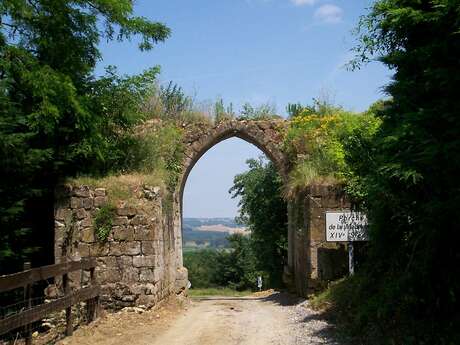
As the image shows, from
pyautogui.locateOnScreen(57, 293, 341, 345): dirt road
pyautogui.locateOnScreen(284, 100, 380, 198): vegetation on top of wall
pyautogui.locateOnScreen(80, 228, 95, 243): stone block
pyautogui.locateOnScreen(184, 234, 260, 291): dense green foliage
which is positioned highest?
pyautogui.locateOnScreen(284, 100, 380, 198): vegetation on top of wall

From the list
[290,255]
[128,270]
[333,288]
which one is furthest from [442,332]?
[290,255]

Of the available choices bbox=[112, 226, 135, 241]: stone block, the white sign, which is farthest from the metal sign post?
bbox=[112, 226, 135, 241]: stone block

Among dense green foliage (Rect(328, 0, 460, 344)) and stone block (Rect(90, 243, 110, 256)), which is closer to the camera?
dense green foliage (Rect(328, 0, 460, 344))

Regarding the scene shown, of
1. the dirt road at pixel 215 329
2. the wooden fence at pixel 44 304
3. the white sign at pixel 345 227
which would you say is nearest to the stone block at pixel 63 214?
the wooden fence at pixel 44 304

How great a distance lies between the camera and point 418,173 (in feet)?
17.4

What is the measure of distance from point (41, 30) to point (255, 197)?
47.0ft

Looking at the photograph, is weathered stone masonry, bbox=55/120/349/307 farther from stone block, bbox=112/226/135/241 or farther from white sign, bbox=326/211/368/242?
white sign, bbox=326/211/368/242

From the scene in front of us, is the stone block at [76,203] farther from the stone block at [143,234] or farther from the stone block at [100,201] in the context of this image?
the stone block at [143,234]

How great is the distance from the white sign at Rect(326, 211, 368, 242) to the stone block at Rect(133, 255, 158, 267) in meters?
3.51

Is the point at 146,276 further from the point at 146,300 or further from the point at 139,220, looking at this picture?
the point at 139,220

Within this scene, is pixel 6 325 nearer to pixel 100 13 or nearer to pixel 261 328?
pixel 261 328

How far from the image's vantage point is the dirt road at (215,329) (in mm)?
7793

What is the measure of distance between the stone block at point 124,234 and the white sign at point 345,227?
12.9ft

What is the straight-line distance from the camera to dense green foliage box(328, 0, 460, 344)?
4.98m
